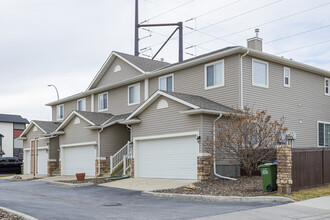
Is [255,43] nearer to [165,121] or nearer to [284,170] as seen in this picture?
[165,121]

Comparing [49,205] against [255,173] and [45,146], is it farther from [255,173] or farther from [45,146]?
[45,146]

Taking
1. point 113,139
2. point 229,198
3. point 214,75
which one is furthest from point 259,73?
point 113,139

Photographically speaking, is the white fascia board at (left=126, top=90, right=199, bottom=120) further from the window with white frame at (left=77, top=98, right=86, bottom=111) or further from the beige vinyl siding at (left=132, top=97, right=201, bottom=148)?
the window with white frame at (left=77, top=98, right=86, bottom=111)

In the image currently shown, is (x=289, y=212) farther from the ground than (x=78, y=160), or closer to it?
closer to it

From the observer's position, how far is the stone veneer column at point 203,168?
18.1 metres

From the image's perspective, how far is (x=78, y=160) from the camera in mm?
Result: 27328

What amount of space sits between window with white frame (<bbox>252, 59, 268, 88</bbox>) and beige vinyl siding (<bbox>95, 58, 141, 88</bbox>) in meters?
8.54

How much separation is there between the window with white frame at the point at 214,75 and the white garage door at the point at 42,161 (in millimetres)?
15498

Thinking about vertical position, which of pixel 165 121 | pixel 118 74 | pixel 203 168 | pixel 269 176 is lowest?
pixel 203 168

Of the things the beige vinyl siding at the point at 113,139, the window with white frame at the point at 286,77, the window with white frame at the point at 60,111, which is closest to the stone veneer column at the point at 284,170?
the window with white frame at the point at 286,77

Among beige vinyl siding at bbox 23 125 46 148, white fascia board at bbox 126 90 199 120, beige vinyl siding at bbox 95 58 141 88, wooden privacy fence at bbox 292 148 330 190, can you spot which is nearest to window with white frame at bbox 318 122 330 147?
wooden privacy fence at bbox 292 148 330 190

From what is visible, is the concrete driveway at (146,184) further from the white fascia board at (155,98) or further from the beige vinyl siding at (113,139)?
the beige vinyl siding at (113,139)

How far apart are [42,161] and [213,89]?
55.5 ft

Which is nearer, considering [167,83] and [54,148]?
[167,83]
